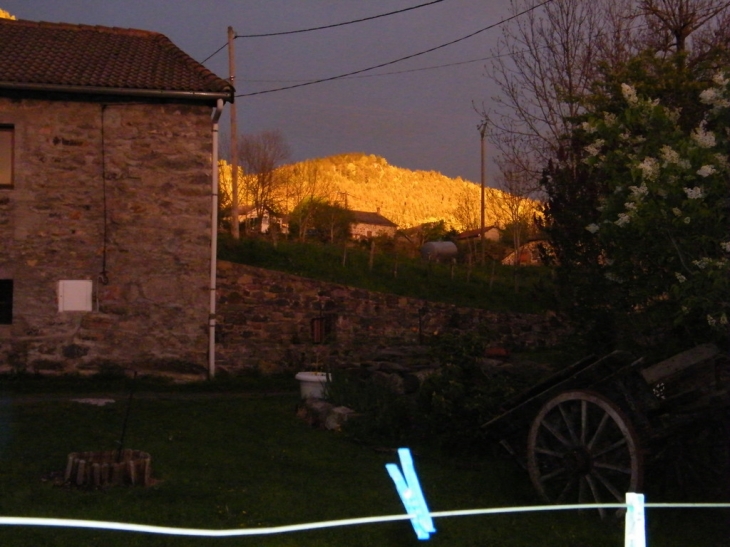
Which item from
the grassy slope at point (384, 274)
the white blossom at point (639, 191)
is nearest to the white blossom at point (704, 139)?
the white blossom at point (639, 191)

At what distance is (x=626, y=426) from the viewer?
19.4ft

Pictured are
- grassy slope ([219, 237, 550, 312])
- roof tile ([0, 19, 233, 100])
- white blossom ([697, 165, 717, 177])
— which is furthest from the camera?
grassy slope ([219, 237, 550, 312])

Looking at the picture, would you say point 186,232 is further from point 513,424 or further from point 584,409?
point 584,409

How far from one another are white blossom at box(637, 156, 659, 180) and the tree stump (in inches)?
199

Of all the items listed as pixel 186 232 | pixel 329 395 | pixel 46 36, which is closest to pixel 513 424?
pixel 329 395

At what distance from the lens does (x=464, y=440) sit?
8.68 m

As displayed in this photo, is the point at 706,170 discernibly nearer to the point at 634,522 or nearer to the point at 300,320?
the point at 634,522

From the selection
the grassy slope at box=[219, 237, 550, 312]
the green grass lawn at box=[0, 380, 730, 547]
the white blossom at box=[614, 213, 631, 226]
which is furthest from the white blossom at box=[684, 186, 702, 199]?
the grassy slope at box=[219, 237, 550, 312]

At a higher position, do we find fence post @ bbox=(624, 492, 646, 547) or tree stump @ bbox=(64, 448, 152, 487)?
fence post @ bbox=(624, 492, 646, 547)

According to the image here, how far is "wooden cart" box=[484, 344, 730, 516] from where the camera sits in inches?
242

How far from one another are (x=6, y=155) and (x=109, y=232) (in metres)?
2.29

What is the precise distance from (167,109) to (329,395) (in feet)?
22.1

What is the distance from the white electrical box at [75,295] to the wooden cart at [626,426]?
9.66 m

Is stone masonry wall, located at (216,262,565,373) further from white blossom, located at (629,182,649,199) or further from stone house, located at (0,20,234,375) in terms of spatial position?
white blossom, located at (629,182,649,199)
